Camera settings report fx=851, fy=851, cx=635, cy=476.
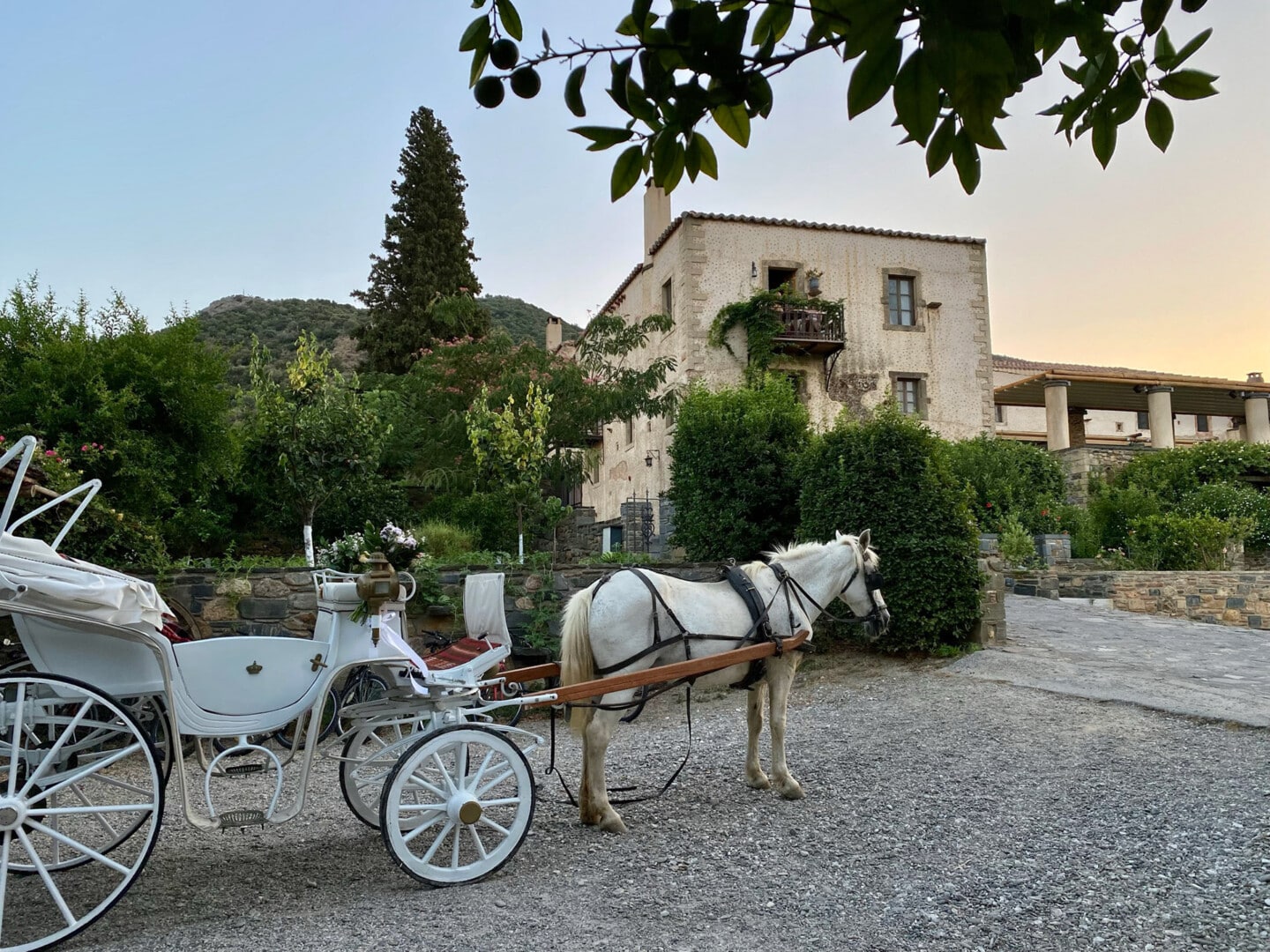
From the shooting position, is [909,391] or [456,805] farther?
[909,391]

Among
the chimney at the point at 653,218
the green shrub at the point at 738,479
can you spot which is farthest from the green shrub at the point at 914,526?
the chimney at the point at 653,218

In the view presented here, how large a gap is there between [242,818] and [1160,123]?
385cm

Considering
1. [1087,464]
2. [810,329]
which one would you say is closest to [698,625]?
[810,329]

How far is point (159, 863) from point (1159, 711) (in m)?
6.78

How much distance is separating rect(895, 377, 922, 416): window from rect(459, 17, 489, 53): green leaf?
2124 centimetres

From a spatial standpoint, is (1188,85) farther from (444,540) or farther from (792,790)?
(444,540)

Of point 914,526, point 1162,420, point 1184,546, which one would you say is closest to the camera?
point 914,526

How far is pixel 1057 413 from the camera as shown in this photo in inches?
955

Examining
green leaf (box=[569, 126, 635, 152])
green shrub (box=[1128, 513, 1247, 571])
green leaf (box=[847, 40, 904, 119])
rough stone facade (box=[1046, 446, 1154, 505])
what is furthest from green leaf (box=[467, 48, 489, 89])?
rough stone facade (box=[1046, 446, 1154, 505])

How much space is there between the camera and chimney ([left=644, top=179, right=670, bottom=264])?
22688mm

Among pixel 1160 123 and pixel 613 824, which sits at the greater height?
pixel 1160 123

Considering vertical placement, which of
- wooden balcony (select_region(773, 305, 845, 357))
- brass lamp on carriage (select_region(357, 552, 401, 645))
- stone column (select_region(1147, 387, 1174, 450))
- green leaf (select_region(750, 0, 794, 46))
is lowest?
brass lamp on carriage (select_region(357, 552, 401, 645))

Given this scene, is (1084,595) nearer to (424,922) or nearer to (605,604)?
(605,604)

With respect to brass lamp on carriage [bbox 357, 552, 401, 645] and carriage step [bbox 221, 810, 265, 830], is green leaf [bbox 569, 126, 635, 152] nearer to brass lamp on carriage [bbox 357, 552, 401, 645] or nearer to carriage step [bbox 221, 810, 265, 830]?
brass lamp on carriage [bbox 357, 552, 401, 645]
